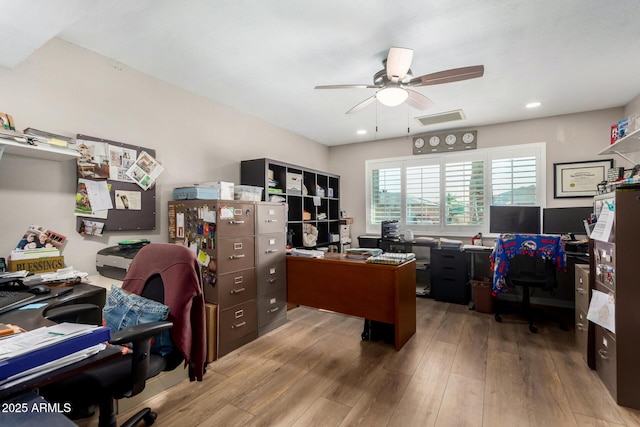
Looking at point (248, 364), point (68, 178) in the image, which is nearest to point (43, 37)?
point (68, 178)

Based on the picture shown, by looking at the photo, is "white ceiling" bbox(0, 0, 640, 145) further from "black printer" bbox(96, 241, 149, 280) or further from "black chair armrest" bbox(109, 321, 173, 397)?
"black chair armrest" bbox(109, 321, 173, 397)

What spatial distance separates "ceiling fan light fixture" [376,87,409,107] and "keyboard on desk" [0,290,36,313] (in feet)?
8.76

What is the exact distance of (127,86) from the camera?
8.58 ft

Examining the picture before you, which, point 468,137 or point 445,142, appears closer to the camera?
point 468,137

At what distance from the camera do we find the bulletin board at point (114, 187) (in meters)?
2.34

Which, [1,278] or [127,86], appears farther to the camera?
[127,86]

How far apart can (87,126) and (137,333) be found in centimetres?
199

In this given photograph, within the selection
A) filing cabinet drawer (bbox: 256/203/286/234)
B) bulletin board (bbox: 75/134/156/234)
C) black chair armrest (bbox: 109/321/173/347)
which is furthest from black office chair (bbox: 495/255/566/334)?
bulletin board (bbox: 75/134/156/234)

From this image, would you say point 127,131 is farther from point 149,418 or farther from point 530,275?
point 530,275

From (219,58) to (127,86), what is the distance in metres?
0.88

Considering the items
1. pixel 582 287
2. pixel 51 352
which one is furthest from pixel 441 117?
pixel 51 352

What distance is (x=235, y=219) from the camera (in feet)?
8.91

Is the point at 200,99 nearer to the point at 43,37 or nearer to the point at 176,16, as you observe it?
the point at 176,16

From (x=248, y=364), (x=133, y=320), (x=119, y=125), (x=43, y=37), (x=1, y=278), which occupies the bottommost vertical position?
(x=248, y=364)
